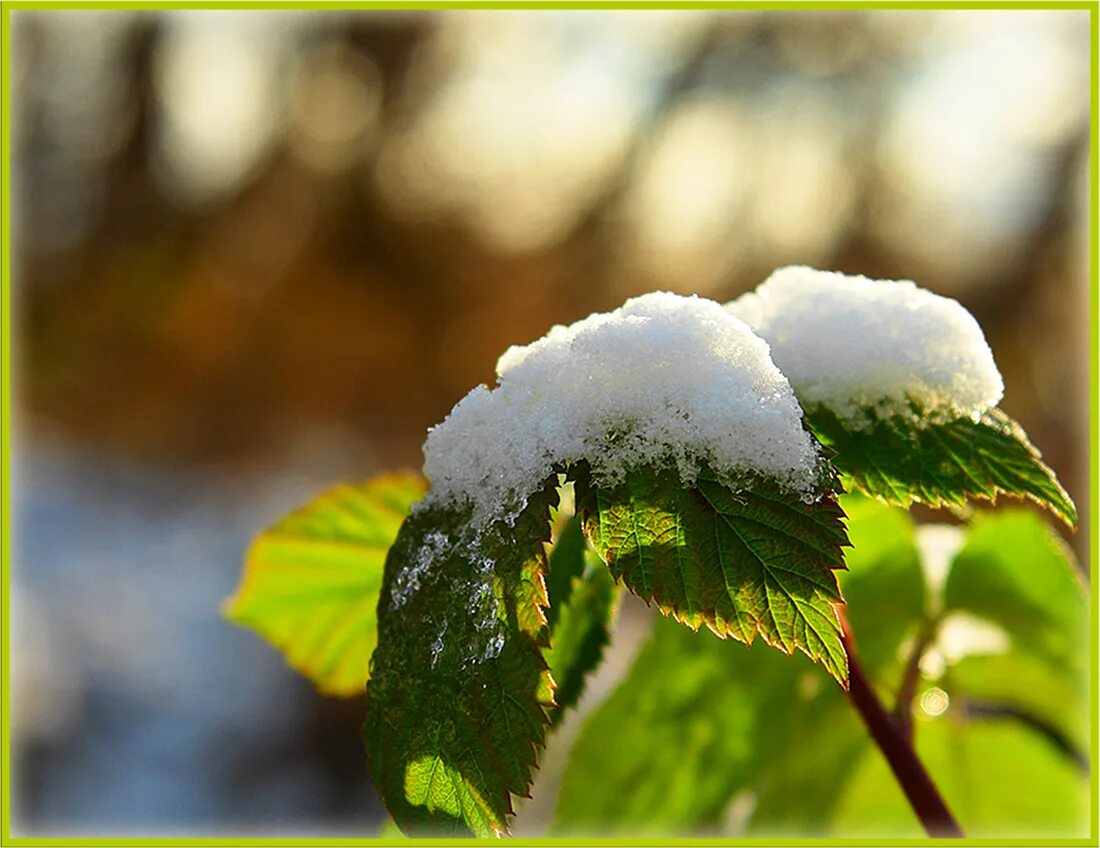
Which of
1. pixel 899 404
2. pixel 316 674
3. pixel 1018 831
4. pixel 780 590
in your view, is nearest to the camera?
pixel 780 590

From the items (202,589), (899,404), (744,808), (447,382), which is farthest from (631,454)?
(447,382)

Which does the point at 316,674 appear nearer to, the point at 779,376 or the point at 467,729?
the point at 467,729

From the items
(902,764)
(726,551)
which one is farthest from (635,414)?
(902,764)

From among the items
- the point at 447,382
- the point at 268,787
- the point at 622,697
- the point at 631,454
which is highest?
the point at 631,454

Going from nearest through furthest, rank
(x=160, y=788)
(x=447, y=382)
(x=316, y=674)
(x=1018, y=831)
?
(x=316, y=674)
(x=1018, y=831)
(x=160, y=788)
(x=447, y=382)

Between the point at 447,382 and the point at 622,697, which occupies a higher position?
the point at 622,697

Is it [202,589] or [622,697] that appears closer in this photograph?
[622,697]
